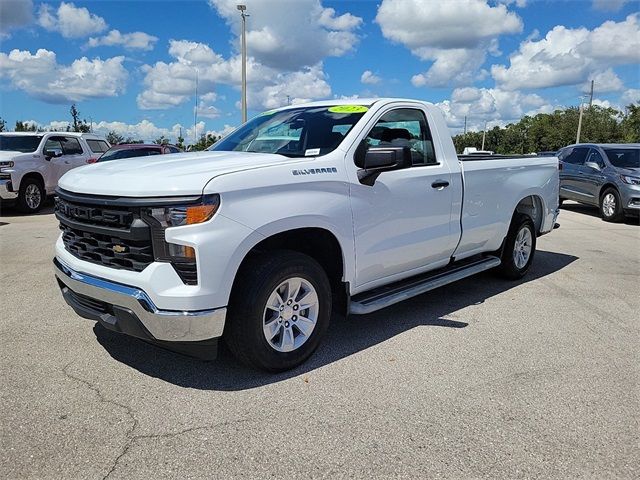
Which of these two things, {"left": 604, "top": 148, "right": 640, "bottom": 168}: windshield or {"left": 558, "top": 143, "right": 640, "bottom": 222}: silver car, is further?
{"left": 604, "top": 148, "right": 640, "bottom": 168}: windshield

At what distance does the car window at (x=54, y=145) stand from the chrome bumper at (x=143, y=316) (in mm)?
11251

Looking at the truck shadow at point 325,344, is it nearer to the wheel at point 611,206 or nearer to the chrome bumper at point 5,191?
the wheel at point 611,206

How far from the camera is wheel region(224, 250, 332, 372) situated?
331 cm

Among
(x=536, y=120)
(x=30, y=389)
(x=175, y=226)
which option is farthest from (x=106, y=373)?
(x=536, y=120)

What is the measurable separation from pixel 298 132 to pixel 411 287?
1672 mm

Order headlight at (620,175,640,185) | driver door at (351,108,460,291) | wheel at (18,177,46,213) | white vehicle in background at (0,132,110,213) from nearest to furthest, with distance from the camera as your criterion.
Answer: driver door at (351,108,460,291) < headlight at (620,175,640,185) < white vehicle in background at (0,132,110,213) < wheel at (18,177,46,213)

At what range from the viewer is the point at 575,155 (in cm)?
1375

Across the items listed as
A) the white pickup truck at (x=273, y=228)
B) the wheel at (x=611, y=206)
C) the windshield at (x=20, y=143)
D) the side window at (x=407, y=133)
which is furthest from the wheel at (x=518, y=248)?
the windshield at (x=20, y=143)

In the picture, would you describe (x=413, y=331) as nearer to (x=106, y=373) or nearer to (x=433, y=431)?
(x=433, y=431)

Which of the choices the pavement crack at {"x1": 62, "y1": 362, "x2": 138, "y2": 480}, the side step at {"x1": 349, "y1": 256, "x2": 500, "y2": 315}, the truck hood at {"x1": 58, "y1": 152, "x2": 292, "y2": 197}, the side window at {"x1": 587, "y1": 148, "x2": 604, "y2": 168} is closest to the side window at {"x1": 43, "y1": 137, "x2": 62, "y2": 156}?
the truck hood at {"x1": 58, "y1": 152, "x2": 292, "y2": 197}

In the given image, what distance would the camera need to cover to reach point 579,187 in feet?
43.9

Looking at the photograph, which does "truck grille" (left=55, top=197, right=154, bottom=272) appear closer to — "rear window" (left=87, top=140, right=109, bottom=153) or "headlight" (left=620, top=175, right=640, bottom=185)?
"headlight" (left=620, top=175, right=640, bottom=185)

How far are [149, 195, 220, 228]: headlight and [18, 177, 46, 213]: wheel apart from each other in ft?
35.6

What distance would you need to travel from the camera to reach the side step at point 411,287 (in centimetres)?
405
